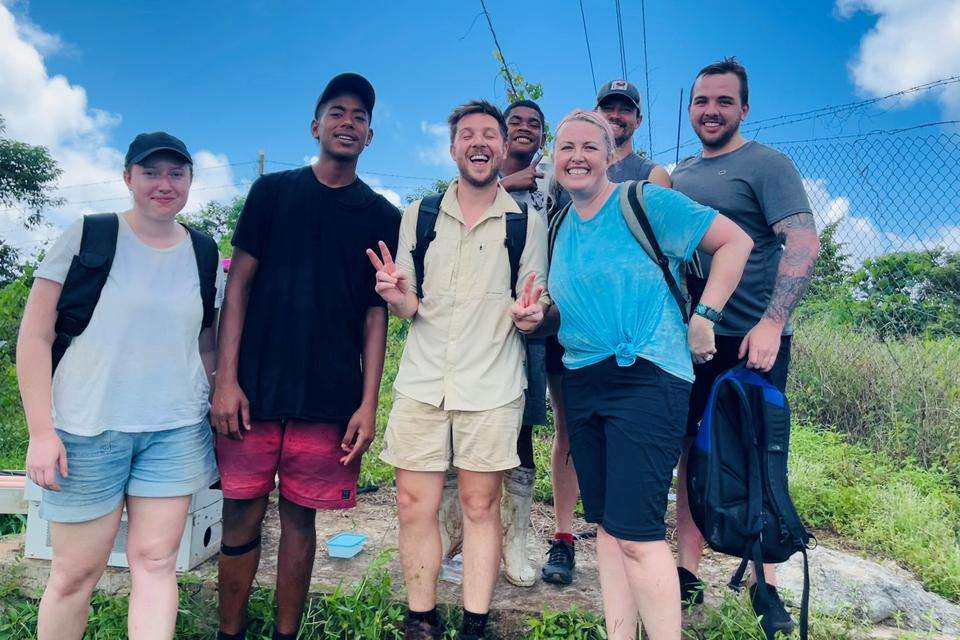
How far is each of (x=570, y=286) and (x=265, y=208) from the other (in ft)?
4.35

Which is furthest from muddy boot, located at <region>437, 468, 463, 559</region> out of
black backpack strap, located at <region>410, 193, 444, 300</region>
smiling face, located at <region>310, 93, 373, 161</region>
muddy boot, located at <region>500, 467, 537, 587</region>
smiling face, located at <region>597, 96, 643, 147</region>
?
smiling face, located at <region>597, 96, 643, 147</region>

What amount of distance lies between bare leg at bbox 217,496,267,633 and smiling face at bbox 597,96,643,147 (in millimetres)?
2514

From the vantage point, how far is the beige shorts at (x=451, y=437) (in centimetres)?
252

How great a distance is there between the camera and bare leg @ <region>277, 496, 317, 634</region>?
8.79 feet

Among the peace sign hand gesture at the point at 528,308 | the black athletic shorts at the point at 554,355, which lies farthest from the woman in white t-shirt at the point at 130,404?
the black athletic shorts at the point at 554,355

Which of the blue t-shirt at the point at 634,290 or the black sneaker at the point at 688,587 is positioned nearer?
the blue t-shirt at the point at 634,290

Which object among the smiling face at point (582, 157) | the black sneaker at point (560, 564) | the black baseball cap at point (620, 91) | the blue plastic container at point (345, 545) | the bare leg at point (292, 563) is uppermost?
the black baseball cap at point (620, 91)

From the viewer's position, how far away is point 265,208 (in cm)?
264

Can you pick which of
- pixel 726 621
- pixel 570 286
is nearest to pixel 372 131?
pixel 570 286

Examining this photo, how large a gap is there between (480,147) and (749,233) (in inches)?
49.0

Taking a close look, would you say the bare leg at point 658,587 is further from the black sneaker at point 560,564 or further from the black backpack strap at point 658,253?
the black sneaker at point 560,564

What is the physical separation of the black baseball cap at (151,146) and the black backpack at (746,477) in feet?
7.47

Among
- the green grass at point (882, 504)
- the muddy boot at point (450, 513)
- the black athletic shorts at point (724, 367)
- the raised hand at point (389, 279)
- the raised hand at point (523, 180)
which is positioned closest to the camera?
the raised hand at point (389, 279)

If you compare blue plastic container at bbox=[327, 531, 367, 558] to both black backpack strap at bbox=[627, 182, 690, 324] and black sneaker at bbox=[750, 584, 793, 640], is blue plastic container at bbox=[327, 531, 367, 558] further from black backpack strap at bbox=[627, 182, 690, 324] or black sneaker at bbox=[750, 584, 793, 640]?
black backpack strap at bbox=[627, 182, 690, 324]
